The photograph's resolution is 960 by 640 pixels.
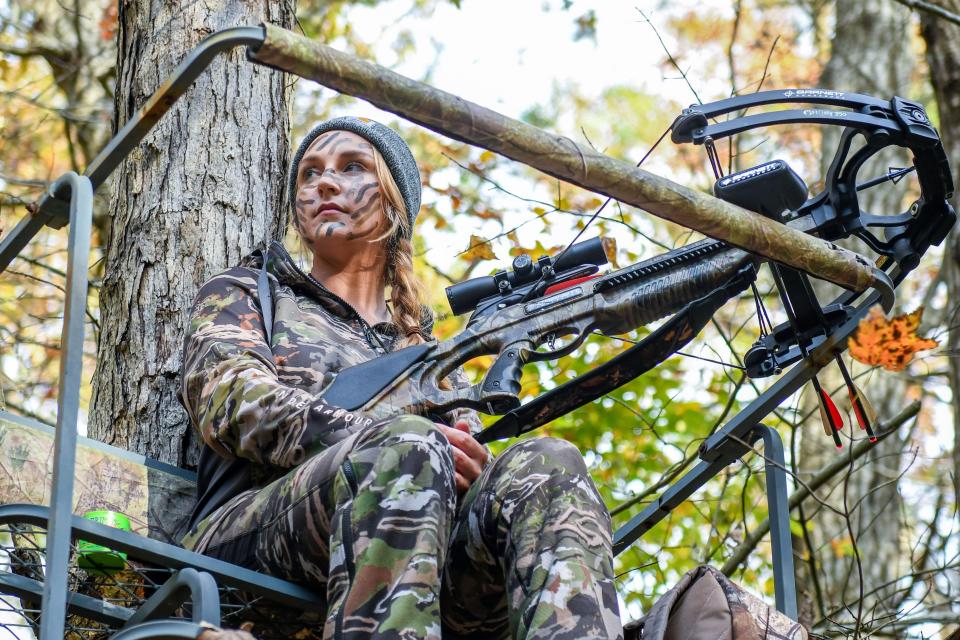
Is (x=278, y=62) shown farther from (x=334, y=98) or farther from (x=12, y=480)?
(x=334, y=98)

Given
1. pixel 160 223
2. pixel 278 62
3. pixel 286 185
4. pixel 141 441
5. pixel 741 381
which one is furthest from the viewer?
pixel 741 381

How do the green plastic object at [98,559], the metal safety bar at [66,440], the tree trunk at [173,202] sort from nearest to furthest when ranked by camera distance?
1. the metal safety bar at [66,440]
2. the green plastic object at [98,559]
3. the tree trunk at [173,202]

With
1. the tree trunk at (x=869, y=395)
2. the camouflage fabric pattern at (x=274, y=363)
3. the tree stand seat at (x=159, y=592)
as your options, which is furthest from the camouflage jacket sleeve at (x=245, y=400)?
the tree trunk at (x=869, y=395)

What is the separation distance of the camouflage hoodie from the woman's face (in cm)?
24

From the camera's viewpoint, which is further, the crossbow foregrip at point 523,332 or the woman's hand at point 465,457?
the crossbow foregrip at point 523,332

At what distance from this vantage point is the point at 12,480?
11.3 feet

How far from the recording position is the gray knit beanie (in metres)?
4.43

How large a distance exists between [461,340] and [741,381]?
201cm

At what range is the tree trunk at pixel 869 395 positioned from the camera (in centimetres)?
820

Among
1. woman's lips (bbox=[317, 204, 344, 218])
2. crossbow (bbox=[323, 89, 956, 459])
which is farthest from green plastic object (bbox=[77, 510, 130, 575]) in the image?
woman's lips (bbox=[317, 204, 344, 218])

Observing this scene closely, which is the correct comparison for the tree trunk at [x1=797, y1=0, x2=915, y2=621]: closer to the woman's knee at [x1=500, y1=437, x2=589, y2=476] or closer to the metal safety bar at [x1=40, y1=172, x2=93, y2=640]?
the woman's knee at [x1=500, y1=437, x2=589, y2=476]

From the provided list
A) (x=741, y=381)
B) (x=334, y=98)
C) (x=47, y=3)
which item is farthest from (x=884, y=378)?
(x=47, y=3)

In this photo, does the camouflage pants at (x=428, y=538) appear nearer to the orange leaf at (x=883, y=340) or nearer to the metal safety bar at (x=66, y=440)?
the metal safety bar at (x=66, y=440)

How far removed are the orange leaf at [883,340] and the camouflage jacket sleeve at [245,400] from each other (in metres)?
1.41
